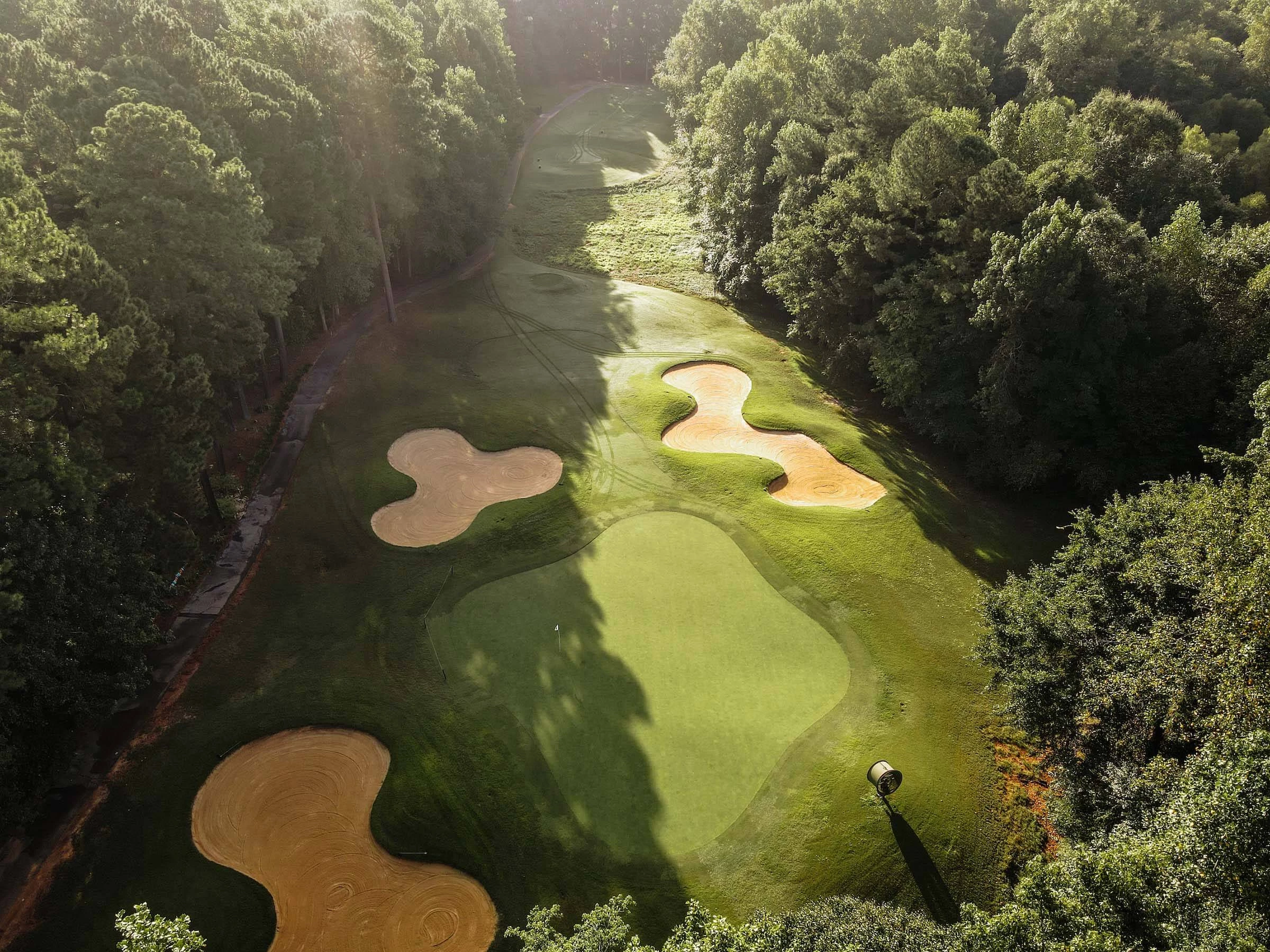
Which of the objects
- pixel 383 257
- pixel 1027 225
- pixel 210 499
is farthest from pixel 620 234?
pixel 210 499

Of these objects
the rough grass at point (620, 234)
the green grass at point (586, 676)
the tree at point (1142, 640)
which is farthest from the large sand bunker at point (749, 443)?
the rough grass at point (620, 234)

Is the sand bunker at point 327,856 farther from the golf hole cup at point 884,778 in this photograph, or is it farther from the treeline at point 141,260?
the golf hole cup at point 884,778

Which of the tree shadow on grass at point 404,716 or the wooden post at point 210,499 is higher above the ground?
the wooden post at point 210,499

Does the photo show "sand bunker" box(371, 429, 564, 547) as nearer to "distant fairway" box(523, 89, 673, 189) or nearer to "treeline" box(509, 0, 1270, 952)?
"treeline" box(509, 0, 1270, 952)

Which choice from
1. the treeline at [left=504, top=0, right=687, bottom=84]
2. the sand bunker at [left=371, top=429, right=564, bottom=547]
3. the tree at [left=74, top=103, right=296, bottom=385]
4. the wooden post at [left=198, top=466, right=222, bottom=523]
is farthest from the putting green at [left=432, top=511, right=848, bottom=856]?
the treeline at [left=504, top=0, right=687, bottom=84]

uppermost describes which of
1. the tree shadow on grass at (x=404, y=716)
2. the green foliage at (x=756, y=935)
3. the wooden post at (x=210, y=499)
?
the green foliage at (x=756, y=935)

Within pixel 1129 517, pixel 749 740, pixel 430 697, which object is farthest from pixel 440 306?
pixel 1129 517

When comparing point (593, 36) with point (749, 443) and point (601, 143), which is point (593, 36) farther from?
point (749, 443)
